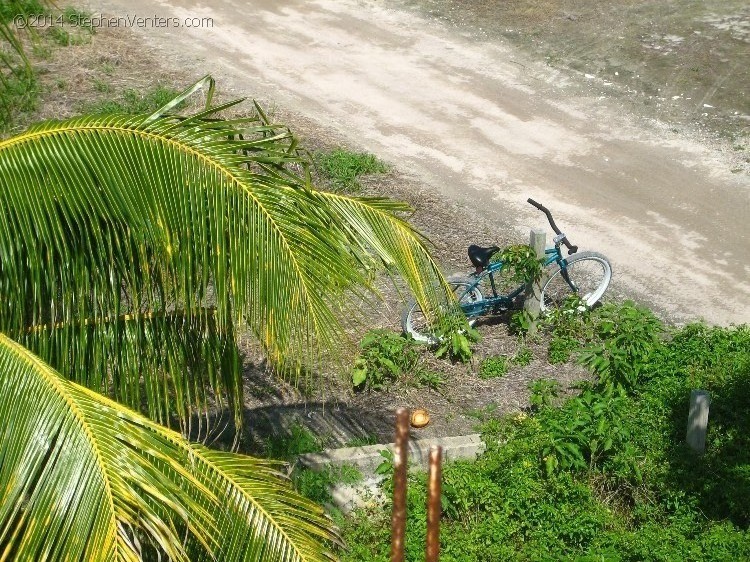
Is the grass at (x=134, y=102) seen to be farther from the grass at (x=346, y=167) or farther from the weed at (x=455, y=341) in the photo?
the weed at (x=455, y=341)

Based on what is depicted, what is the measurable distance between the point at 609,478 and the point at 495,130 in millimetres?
6314

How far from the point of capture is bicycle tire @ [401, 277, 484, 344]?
8289mm

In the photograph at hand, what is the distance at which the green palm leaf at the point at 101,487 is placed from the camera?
11.0ft

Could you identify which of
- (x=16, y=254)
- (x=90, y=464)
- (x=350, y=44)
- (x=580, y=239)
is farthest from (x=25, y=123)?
(x=90, y=464)

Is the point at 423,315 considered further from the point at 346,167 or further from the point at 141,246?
A: the point at 141,246

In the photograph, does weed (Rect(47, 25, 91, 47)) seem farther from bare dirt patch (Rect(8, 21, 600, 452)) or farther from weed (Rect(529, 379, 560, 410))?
weed (Rect(529, 379, 560, 410))

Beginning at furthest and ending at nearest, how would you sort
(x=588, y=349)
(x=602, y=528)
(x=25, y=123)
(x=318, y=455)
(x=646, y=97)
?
(x=646, y=97)
(x=25, y=123)
(x=588, y=349)
(x=318, y=455)
(x=602, y=528)

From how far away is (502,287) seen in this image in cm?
910

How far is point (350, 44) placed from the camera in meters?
14.7

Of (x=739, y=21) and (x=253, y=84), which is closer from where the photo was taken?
(x=253, y=84)

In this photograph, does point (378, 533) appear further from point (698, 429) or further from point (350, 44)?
point (350, 44)

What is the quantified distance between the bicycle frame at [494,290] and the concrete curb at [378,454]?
1.47 meters

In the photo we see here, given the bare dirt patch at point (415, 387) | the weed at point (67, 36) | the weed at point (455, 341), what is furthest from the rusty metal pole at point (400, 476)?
the weed at point (67, 36)

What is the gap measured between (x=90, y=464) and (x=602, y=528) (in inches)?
159
